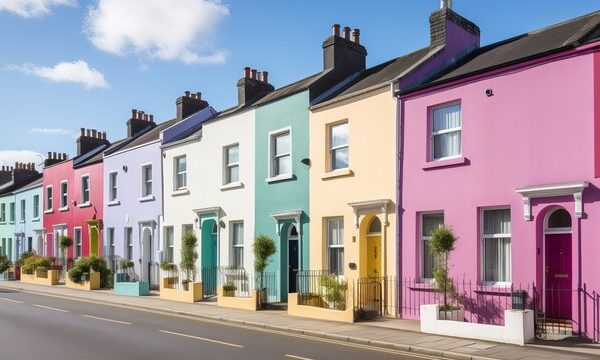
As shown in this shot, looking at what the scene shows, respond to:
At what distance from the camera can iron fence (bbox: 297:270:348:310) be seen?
17.4 m

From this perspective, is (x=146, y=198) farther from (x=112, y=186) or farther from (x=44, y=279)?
(x=44, y=279)

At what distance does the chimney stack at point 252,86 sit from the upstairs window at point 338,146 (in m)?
7.64

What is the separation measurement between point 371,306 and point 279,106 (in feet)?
25.5

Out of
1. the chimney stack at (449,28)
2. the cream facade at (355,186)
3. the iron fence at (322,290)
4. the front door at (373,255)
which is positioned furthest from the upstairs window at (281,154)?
the chimney stack at (449,28)

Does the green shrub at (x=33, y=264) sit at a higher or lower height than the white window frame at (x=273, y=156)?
lower

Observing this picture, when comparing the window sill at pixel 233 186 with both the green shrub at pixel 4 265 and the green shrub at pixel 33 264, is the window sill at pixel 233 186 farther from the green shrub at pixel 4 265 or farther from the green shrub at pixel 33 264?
the green shrub at pixel 4 265

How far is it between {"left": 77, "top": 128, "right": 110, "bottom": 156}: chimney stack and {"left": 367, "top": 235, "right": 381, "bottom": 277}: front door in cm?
2531

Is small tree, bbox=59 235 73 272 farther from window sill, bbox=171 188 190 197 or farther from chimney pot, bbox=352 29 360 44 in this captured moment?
chimney pot, bbox=352 29 360 44

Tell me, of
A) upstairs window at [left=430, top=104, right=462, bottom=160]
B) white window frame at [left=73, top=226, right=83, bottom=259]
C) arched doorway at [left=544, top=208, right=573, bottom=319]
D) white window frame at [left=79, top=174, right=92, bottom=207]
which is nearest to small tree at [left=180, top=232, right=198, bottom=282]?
upstairs window at [left=430, top=104, right=462, bottom=160]

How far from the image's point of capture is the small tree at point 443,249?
14.5m

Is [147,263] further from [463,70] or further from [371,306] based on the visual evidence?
[463,70]

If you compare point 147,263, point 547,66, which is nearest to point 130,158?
point 147,263

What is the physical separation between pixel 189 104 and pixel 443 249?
64.8 ft

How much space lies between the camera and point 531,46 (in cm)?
1611
